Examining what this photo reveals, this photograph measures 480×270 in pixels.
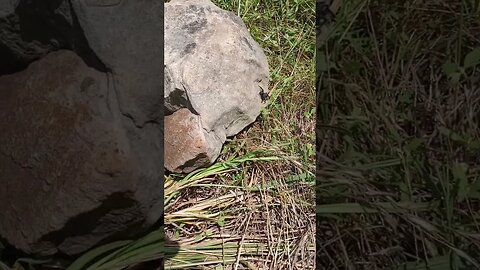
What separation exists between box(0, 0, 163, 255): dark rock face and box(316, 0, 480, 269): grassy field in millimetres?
372

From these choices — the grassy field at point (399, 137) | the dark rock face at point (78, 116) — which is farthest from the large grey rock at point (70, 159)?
the grassy field at point (399, 137)

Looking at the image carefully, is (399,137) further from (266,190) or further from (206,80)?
(206,80)

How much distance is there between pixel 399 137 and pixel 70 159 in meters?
0.70

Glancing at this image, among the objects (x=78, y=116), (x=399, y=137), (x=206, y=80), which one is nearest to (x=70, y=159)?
(x=78, y=116)

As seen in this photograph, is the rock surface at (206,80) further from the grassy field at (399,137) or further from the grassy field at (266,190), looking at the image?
the grassy field at (399,137)

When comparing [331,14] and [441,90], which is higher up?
[331,14]

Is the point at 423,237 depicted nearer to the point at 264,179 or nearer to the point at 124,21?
the point at 264,179

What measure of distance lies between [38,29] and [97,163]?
0.29m

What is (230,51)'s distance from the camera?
54.7 inches

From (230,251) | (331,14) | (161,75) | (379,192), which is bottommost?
(230,251)

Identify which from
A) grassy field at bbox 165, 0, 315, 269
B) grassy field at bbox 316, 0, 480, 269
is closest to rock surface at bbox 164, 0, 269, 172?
grassy field at bbox 165, 0, 315, 269

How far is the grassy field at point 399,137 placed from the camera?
1452 mm

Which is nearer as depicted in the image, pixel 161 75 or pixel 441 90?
pixel 161 75

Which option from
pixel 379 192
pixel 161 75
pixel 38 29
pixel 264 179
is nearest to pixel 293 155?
pixel 264 179
